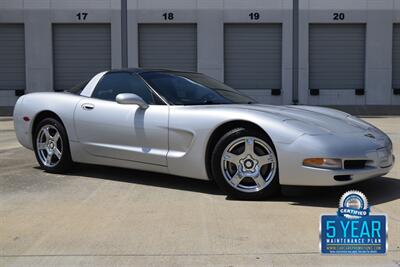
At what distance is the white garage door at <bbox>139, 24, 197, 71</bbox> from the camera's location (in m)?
22.2

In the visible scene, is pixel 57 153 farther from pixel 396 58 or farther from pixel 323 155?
pixel 396 58

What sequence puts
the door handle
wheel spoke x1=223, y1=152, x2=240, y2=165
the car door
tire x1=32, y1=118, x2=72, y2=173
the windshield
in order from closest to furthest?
1. wheel spoke x1=223, y1=152, x2=240, y2=165
2. the car door
3. the windshield
4. the door handle
5. tire x1=32, y1=118, x2=72, y2=173

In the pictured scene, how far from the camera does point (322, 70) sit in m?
22.7

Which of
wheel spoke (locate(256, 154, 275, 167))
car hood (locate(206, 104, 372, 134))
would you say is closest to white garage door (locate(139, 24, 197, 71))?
car hood (locate(206, 104, 372, 134))

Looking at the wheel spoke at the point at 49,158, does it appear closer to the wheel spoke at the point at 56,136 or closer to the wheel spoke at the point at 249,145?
the wheel spoke at the point at 56,136

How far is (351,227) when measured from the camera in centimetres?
319

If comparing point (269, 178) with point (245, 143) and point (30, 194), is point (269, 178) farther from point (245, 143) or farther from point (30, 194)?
point (30, 194)

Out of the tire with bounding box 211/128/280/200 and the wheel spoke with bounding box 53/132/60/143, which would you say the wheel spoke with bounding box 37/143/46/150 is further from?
the tire with bounding box 211/128/280/200

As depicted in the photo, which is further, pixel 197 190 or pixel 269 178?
pixel 197 190

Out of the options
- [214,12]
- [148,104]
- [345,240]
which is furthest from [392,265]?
[214,12]

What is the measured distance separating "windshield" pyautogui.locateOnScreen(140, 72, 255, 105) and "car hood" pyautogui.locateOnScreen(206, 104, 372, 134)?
17.8 inches

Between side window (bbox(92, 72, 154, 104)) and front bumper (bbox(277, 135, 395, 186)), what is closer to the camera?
front bumper (bbox(277, 135, 395, 186))

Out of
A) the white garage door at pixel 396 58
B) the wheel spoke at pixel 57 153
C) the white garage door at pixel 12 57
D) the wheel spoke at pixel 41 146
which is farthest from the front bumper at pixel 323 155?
the white garage door at pixel 12 57

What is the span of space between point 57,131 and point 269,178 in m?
2.87
